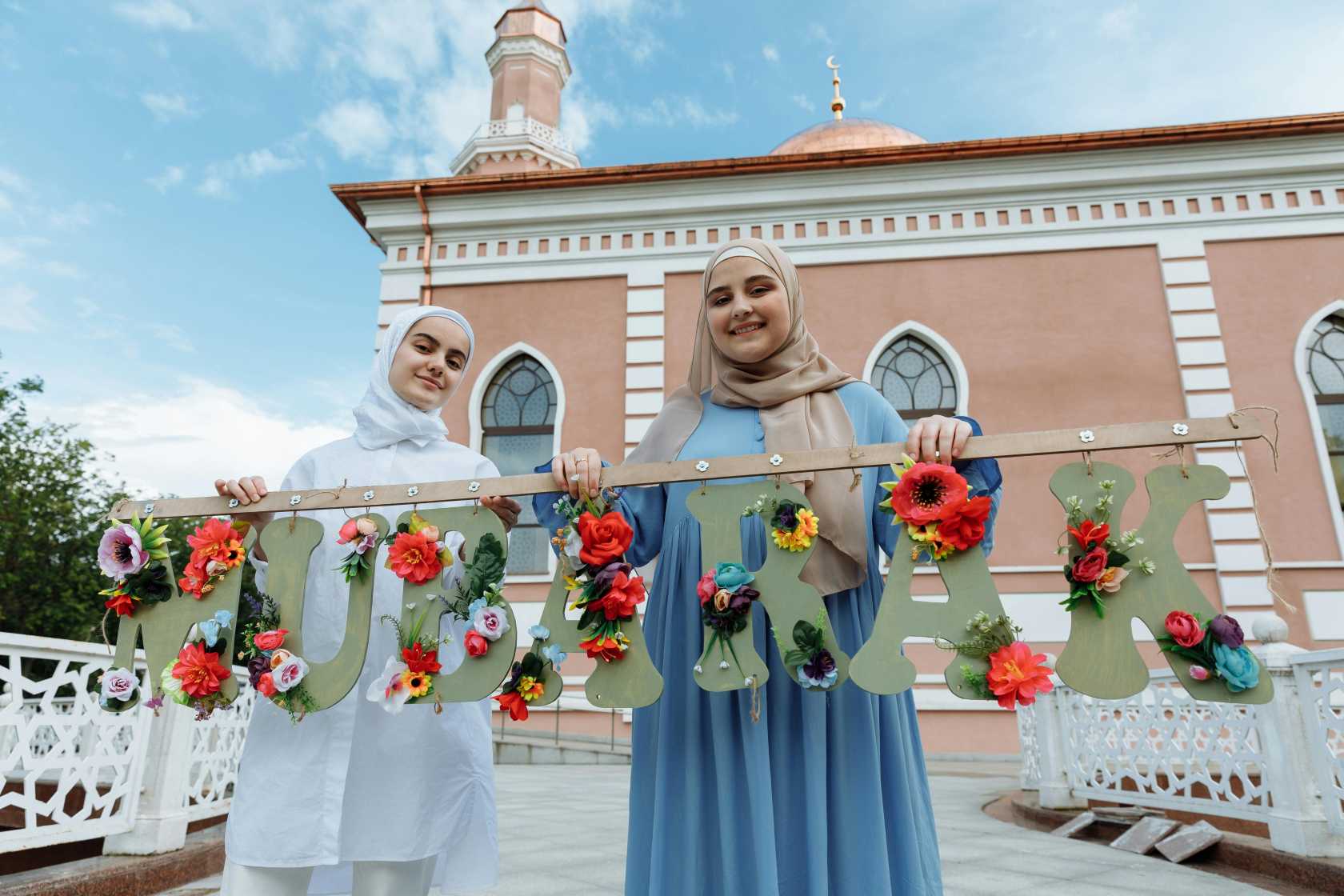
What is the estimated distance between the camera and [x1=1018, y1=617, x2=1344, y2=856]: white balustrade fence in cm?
319

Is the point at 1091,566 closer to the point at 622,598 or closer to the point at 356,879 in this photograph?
the point at 622,598

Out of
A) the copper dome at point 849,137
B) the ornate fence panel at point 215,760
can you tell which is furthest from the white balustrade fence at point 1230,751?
the copper dome at point 849,137

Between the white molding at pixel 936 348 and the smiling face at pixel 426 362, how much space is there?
7.25 m

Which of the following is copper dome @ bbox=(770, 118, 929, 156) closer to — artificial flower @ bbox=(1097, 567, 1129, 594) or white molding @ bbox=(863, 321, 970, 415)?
white molding @ bbox=(863, 321, 970, 415)

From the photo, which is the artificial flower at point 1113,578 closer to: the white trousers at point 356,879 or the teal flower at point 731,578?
the teal flower at point 731,578

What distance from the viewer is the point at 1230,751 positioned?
366 cm

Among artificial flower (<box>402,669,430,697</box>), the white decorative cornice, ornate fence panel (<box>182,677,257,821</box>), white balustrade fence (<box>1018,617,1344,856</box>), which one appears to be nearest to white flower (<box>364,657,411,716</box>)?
artificial flower (<box>402,669,430,697</box>)

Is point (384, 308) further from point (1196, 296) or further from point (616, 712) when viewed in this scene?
point (1196, 296)

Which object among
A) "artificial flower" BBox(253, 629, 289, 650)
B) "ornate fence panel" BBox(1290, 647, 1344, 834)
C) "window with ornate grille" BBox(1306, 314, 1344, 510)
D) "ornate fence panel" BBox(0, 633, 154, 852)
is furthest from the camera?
"window with ornate grille" BBox(1306, 314, 1344, 510)

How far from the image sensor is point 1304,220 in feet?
29.1

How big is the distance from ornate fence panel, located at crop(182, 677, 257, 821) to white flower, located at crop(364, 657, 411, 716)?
254cm

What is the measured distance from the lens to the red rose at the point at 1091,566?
1.58 metres

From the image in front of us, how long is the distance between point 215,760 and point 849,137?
468 inches

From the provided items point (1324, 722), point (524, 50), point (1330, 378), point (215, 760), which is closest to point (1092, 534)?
point (1324, 722)
